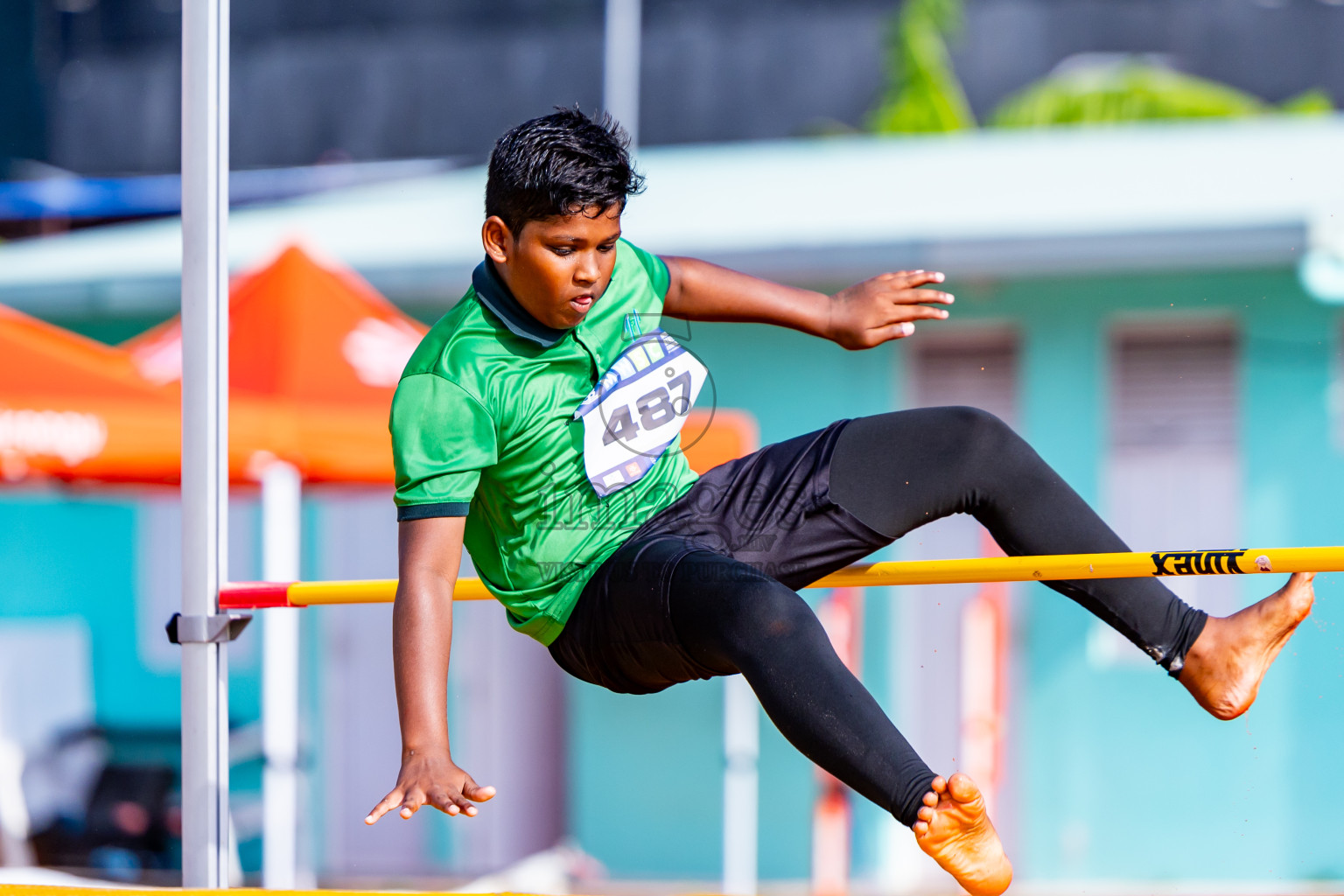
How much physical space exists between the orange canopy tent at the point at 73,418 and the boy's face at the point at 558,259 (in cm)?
200

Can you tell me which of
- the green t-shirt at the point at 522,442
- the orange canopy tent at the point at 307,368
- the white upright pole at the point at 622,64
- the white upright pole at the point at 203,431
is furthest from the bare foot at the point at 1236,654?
the white upright pole at the point at 622,64

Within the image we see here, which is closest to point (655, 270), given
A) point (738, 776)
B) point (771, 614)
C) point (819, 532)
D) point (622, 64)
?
point (819, 532)

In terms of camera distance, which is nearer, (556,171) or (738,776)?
(556,171)

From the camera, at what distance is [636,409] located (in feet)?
7.07

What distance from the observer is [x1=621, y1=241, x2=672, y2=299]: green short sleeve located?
2322mm

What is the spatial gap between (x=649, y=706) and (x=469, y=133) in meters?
6.78

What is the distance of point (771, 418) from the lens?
5.85 metres

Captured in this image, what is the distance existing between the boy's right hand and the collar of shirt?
634 mm

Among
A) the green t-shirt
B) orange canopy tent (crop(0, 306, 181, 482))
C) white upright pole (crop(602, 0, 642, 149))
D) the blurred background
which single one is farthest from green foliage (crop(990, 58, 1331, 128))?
the green t-shirt

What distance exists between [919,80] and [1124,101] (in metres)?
1.47

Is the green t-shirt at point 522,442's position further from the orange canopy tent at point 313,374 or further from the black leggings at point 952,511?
the orange canopy tent at point 313,374

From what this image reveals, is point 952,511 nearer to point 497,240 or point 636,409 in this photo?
point 636,409

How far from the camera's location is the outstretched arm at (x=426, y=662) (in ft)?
5.76

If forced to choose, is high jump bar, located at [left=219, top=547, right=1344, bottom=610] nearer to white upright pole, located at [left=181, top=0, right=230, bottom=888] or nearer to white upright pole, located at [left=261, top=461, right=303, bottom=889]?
white upright pole, located at [left=181, top=0, right=230, bottom=888]
